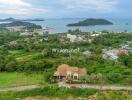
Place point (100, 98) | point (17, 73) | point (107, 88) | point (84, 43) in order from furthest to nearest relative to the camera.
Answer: point (84, 43) → point (17, 73) → point (107, 88) → point (100, 98)

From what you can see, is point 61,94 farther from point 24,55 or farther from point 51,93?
point 24,55

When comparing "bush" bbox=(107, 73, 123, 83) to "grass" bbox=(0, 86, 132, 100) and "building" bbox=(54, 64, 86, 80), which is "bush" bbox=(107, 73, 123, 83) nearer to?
"grass" bbox=(0, 86, 132, 100)

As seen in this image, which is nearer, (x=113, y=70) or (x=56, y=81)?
(x=56, y=81)

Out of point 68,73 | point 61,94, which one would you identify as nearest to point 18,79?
point 68,73

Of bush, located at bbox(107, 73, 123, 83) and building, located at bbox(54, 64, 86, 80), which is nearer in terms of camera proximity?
bush, located at bbox(107, 73, 123, 83)

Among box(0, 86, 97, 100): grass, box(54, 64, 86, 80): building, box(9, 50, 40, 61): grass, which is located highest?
box(54, 64, 86, 80): building

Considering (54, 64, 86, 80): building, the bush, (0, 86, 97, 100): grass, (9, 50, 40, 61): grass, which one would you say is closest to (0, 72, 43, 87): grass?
(54, 64, 86, 80): building

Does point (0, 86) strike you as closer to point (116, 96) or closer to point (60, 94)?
point (60, 94)

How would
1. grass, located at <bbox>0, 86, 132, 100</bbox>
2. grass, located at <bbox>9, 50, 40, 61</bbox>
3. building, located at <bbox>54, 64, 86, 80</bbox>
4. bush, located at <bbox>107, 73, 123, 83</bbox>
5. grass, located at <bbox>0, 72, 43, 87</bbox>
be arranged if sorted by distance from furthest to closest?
grass, located at <bbox>9, 50, 40, 61</bbox>, building, located at <bbox>54, 64, 86, 80</bbox>, grass, located at <bbox>0, 72, 43, 87</bbox>, bush, located at <bbox>107, 73, 123, 83</bbox>, grass, located at <bbox>0, 86, 132, 100</bbox>

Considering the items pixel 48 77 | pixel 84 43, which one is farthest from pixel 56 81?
pixel 84 43
